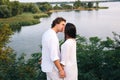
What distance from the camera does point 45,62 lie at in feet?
16.3

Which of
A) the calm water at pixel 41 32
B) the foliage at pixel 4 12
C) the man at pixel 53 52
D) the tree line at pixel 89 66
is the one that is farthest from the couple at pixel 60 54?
the foliage at pixel 4 12

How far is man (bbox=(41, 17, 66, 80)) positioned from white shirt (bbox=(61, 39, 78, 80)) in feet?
0.27

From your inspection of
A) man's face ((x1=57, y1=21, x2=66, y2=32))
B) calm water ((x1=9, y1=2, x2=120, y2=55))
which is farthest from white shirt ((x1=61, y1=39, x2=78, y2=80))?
calm water ((x1=9, y1=2, x2=120, y2=55))

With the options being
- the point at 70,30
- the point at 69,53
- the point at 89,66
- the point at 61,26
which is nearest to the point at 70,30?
the point at 70,30

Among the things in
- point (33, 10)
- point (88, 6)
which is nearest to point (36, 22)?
point (33, 10)

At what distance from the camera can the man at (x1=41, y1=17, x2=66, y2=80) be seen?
483 centimetres

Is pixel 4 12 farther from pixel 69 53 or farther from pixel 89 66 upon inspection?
pixel 69 53

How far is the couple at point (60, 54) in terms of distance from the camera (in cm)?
483

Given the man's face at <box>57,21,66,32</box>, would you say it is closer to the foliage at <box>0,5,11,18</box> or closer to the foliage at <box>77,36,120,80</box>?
the foliage at <box>77,36,120,80</box>

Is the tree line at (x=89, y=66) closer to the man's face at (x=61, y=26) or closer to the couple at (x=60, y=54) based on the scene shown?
the couple at (x=60, y=54)

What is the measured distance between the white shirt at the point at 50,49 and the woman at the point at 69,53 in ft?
0.36

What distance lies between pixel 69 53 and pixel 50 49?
0.90 feet

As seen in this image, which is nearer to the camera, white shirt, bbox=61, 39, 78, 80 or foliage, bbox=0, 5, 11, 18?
white shirt, bbox=61, 39, 78, 80

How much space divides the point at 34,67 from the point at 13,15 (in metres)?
67.3
